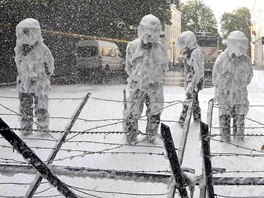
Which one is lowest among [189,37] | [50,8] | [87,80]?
[87,80]

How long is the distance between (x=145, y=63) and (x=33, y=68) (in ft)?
5.79

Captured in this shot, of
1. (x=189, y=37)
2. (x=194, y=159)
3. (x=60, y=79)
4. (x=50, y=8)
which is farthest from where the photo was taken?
(x=60, y=79)

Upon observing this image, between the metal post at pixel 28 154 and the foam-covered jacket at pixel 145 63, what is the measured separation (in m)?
4.82

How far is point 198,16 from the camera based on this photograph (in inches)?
2670

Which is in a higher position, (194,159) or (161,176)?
(161,176)

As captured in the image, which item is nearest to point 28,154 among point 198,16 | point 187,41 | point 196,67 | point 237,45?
point 237,45

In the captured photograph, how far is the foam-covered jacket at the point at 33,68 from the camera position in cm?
727

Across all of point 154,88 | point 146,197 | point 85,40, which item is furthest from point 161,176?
point 85,40

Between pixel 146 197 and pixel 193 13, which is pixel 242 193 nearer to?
pixel 146 197

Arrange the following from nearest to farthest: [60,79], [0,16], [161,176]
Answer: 1. [161,176]
2. [0,16]
3. [60,79]

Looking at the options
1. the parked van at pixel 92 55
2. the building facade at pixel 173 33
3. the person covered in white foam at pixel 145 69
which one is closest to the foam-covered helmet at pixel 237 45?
the person covered in white foam at pixel 145 69

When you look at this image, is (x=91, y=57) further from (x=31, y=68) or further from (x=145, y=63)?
(x=145, y=63)

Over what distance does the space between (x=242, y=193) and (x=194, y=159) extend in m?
1.47

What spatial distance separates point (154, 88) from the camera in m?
7.05
